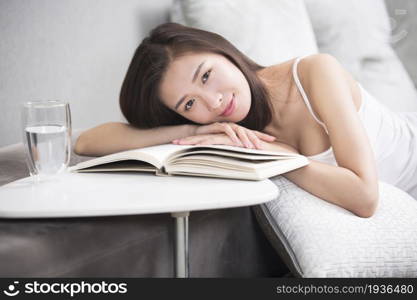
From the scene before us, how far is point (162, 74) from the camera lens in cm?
142

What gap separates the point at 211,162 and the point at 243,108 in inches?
16.0

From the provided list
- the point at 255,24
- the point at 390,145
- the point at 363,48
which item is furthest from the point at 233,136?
the point at 363,48

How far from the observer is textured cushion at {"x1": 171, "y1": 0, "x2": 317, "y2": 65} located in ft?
6.36

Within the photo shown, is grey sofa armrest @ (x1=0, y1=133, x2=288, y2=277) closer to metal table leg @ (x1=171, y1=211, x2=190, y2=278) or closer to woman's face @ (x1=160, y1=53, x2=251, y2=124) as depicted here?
metal table leg @ (x1=171, y1=211, x2=190, y2=278)

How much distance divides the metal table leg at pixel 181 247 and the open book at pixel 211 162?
13cm

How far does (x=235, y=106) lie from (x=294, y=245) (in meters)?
0.45

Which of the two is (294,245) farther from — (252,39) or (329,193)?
(252,39)

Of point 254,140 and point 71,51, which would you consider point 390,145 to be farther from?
point 71,51

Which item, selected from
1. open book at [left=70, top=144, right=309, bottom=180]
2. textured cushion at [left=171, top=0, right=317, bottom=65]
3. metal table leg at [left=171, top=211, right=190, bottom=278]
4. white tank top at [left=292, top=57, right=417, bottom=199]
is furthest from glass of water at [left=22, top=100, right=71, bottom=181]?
textured cushion at [left=171, top=0, right=317, bottom=65]

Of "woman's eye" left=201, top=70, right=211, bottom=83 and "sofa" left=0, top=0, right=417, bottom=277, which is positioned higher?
"woman's eye" left=201, top=70, right=211, bottom=83

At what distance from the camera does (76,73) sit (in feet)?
6.34

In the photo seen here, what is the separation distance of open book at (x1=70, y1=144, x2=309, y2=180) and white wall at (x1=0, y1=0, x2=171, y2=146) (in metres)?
0.70

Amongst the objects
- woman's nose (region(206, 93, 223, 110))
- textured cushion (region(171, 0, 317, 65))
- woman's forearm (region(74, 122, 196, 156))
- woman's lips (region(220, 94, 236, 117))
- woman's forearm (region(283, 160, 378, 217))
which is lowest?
woman's forearm (region(283, 160, 378, 217))

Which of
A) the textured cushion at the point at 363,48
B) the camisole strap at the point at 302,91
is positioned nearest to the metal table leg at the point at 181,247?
the camisole strap at the point at 302,91
